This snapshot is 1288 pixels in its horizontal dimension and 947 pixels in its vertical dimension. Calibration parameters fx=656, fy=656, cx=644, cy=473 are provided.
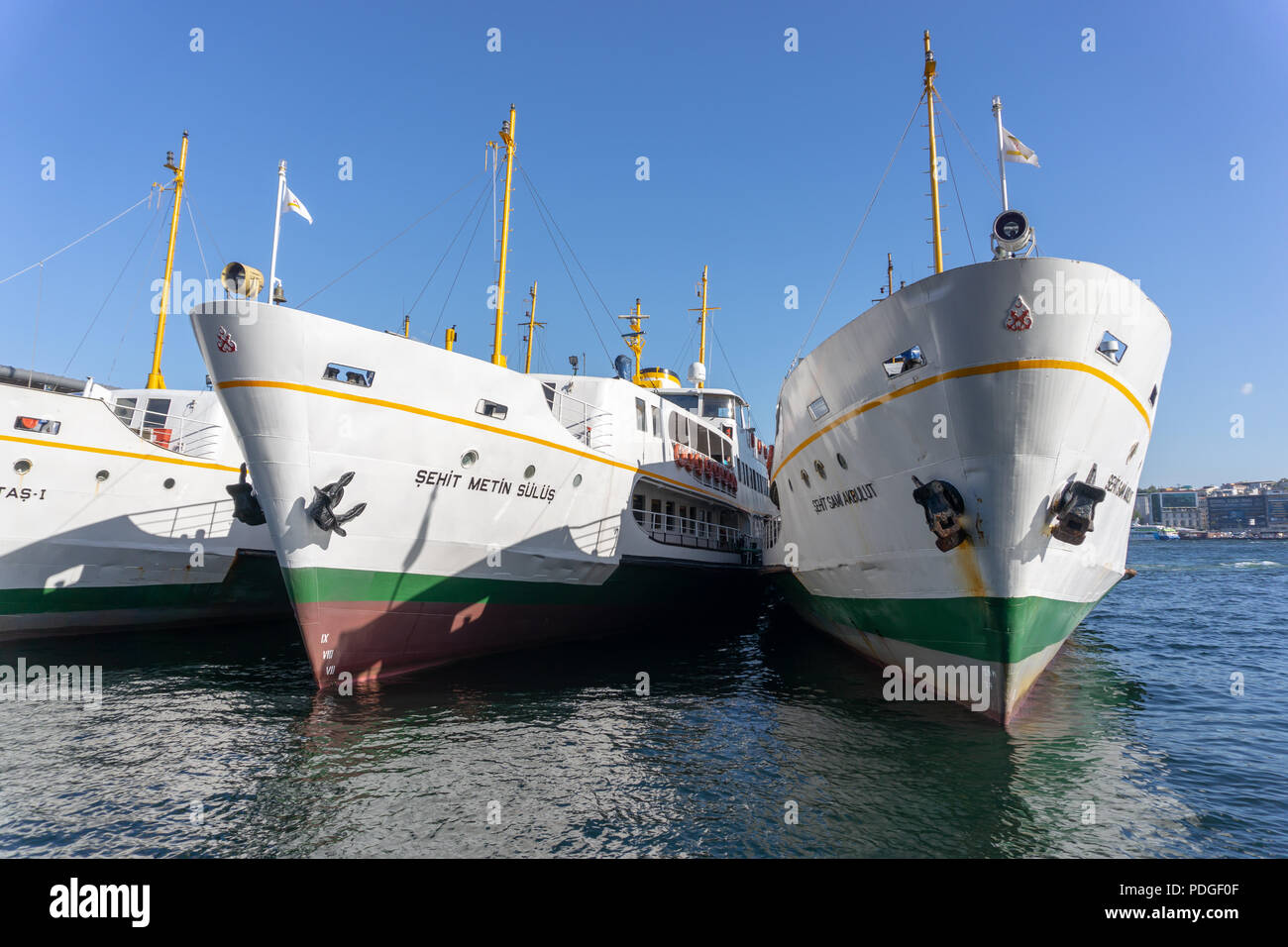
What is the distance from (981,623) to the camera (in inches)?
351

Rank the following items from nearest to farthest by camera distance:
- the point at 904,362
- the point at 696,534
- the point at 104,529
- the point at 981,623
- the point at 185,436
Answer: the point at 981,623 < the point at 904,362 < the point at 104,529 < the point at 185,436 < the point at 696,534

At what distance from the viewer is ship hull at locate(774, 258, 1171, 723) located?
8.21m

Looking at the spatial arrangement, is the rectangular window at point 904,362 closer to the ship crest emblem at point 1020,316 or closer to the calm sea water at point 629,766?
the ship crest emblem at point 1020,316

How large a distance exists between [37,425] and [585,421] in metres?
12.7

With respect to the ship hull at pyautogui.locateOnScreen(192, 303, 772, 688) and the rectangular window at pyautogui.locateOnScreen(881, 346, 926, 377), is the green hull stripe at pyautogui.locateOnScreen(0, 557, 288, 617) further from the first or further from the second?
the rectangular window at pyautogui.locateOnScreen(881, 346, 926, 377)

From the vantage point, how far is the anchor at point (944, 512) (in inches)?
341

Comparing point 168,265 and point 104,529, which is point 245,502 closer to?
point 104,529

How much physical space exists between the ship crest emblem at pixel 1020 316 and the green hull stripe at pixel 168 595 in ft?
62.2

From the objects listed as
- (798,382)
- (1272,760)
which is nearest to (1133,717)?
(1272,760)

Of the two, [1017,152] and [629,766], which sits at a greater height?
[1017,152]

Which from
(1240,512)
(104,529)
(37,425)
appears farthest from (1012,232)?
(1240,512)

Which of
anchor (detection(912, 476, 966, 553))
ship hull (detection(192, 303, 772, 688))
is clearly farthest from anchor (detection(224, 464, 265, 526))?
anchor (detection(912, 476, 966, 553))

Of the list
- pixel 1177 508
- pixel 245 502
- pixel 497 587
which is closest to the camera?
pixel 245 502
